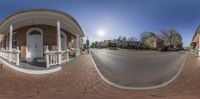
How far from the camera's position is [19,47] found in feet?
8.77

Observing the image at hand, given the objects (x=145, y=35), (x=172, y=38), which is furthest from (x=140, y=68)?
(x=172, y=38)

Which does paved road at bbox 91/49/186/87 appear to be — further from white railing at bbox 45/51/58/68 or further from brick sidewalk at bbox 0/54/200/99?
white railing at bbox 45/51/58/68

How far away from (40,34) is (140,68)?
48.3 inches

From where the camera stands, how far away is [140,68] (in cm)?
229

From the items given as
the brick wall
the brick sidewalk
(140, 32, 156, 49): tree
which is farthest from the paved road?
the brick wall

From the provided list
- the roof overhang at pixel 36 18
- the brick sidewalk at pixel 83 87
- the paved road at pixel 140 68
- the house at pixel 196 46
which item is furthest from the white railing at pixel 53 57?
the house at pixel 196 46

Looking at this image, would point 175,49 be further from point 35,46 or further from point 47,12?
→ point 35,46

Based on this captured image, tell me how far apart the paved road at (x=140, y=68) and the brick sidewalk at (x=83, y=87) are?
9 cm

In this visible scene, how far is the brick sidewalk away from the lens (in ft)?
6.74

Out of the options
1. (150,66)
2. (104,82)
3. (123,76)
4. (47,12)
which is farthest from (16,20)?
(150,66)

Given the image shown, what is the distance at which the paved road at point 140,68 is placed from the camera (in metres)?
2.11

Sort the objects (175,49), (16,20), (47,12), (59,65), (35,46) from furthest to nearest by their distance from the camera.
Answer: (35,46) < (59,65) < (16,20) < (47,12) < (175,49)

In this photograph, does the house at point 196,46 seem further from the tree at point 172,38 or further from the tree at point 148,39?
the tree at point 148,39

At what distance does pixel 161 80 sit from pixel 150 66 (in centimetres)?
23
